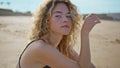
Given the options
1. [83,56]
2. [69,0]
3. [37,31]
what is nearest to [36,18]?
[37,31]

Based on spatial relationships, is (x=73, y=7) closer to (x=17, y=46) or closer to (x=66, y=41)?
(x=66, y=41)

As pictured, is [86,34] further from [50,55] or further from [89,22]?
[50,55]

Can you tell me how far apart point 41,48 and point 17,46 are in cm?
679

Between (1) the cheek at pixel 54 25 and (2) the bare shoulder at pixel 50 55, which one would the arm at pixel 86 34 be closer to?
(2) the bare shoulder at pixel 50 55

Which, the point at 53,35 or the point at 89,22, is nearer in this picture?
the point at 89,22

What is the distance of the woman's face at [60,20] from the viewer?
3.09 meters

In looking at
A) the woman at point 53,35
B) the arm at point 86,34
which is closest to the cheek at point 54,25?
the woman at point 53,35

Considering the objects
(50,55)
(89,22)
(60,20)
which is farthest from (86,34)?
(50,55)

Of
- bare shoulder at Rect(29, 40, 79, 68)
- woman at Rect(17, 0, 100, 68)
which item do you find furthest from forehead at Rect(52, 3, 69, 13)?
bare shoulder at Rect(29, 40, 79, 68)

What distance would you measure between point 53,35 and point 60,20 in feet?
0.54

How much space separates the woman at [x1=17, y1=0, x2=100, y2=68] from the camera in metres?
2.96

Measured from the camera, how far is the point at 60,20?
3.10 m

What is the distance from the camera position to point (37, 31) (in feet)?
10.5

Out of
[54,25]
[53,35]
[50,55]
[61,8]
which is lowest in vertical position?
[50,55]
